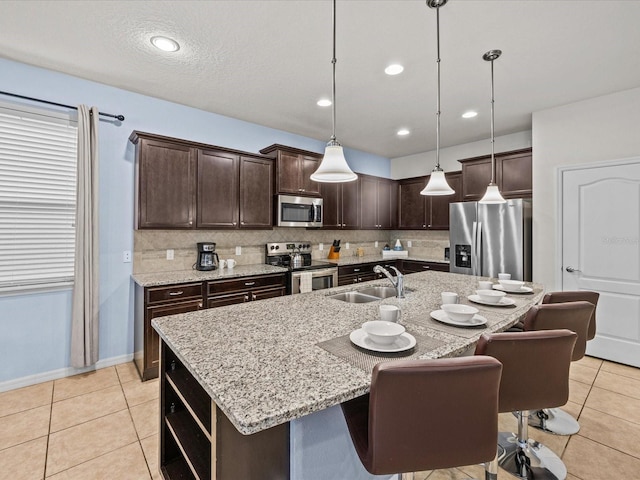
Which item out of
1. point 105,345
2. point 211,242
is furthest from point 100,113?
point 105,345

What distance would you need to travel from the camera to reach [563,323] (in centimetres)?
178

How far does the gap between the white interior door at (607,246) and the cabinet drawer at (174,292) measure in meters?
4.11

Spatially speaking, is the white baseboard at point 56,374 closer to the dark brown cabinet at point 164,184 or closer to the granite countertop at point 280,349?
the dark brown cabinet at point 164,184

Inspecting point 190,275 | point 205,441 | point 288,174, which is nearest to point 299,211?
point 288,174

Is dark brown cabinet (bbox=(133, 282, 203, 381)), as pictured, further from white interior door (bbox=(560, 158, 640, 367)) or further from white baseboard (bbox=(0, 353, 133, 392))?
white interior door (bbox=(560, 158, 640, 367))

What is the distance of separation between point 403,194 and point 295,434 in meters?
5.15

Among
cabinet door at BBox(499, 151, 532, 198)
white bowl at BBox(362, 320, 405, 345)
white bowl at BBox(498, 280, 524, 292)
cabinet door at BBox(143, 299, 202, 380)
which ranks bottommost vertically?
cabinet door at BBox(143, 299, 202, 380)

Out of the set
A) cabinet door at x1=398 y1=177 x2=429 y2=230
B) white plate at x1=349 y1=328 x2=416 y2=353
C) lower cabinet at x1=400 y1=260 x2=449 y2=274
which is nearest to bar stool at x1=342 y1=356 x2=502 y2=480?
white plate at x1=349 y1=328 x2=416 y2=353

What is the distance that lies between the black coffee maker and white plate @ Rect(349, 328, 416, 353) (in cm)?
255

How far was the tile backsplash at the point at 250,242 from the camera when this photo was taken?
3.44 meters

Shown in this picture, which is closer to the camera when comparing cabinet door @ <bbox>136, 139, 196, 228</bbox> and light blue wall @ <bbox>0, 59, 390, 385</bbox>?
light blue wall @ <bbox>0, 59, 390, 385</bbox>

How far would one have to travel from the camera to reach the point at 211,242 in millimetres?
3844

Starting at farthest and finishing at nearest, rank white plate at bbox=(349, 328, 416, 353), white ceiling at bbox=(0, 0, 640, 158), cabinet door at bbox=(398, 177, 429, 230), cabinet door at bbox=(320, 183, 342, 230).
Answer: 1. cabinet door at bbox=(398, 177, 429, 230)
2. cabinet door at bbox=(320, 183, 342, 230)
3. white ceiling at bbox=(0, 0, 640, 158)
4. white plate at bbox=(349, 328, 416, 353)

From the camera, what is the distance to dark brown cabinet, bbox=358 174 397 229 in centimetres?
532
